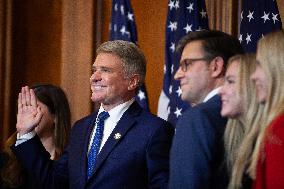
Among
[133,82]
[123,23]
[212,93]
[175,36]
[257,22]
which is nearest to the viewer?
[212,93]

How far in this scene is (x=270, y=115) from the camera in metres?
1.91

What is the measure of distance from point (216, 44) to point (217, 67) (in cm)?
11

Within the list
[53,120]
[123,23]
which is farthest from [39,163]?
[123,23]

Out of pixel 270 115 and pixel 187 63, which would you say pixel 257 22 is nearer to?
pixel 187 63

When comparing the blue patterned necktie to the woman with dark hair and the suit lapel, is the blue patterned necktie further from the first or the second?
the woman with dark hair

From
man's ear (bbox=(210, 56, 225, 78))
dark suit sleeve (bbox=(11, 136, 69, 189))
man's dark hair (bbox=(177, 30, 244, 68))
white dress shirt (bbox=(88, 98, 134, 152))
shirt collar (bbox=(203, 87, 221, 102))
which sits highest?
man's dark hair (bbox=(177, 30, 244, 68))

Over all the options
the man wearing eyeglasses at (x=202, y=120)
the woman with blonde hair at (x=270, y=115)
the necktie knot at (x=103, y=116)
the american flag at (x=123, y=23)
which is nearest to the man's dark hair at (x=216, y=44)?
the man wearing eyeglasses at (x=202, y=120)

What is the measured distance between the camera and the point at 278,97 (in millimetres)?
1913

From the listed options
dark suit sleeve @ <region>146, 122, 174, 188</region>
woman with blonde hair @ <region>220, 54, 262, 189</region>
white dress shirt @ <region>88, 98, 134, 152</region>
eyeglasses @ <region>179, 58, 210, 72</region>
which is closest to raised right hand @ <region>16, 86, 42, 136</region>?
white dress shirt @ <region>88, 98, 134, 152</region>

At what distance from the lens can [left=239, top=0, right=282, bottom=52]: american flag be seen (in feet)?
12.3

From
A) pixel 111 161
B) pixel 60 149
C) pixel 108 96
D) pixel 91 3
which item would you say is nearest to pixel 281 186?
pixel 111 161

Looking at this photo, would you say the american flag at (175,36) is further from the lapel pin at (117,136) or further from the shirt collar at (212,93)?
the shirt collar at (212,93)

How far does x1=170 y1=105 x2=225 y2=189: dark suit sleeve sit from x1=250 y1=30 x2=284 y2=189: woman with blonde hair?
0.76 ft

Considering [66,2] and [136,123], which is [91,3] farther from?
[136,123]
